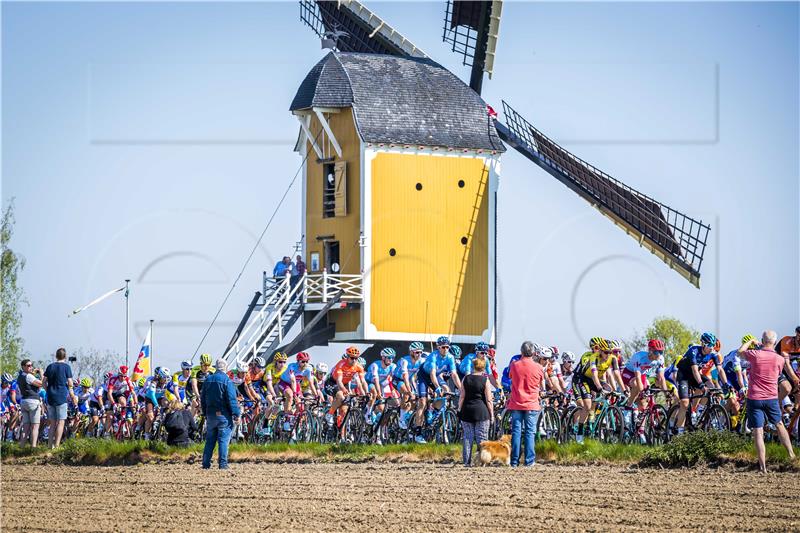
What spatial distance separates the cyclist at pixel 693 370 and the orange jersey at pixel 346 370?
756cm

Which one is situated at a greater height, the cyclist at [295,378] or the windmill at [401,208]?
the windmill at [401,208]

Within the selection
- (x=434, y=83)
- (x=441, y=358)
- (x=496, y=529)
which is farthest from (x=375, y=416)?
(x=434, y=83)

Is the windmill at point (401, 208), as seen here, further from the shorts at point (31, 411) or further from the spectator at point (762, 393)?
the spectator at point (762, 393)

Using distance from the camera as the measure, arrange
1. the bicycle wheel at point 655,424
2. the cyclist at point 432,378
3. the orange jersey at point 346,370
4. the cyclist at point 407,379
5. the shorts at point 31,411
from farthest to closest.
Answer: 1. the shorts at point 31,411
2. the orange jersey at point 346,370
3. the cyclist at point 407,379
4. the cyclist at point 432,378
5. the bicycle wheel at point 655,424

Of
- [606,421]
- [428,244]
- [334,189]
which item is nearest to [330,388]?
[606,421]

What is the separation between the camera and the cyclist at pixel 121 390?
3694 centimetres

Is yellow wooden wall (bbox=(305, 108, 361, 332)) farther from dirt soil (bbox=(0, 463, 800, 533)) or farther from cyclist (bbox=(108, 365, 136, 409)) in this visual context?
dirt soil (bbox=(0, 463, 800, 533))

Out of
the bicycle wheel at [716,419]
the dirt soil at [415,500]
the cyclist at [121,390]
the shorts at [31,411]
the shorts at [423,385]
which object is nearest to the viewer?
the dirt soil at [415,500]

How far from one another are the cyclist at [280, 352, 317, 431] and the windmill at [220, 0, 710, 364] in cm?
1072

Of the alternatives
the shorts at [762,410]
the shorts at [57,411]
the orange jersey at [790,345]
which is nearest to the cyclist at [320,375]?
the shorts at [57,411]

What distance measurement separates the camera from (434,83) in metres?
45.2

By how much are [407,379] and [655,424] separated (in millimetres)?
5789

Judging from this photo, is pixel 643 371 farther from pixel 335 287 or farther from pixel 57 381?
pixel 335 287

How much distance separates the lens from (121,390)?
3719 cm
